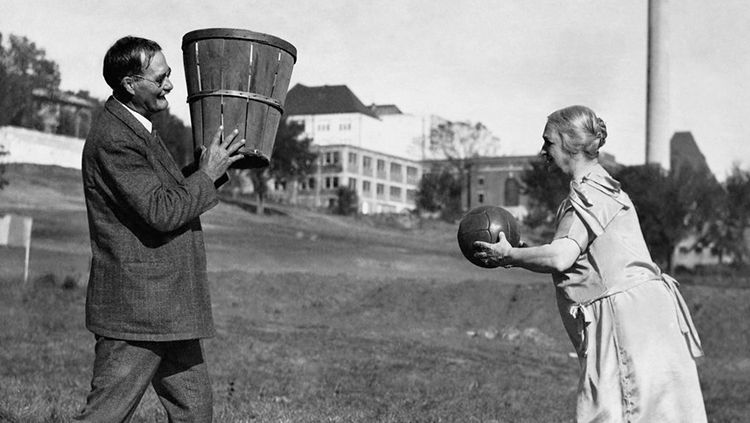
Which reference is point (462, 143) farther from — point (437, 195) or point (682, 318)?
point (682, 318)

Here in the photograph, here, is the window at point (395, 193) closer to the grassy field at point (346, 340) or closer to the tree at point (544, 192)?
the tree at point (544, 192)

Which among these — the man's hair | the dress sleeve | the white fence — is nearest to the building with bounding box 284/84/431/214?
the white fence

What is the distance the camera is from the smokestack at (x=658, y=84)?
238ft

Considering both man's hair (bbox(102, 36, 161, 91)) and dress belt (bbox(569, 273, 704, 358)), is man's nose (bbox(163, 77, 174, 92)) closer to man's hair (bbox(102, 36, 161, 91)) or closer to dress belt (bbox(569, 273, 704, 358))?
man's hair (bbox(102, 36, 161, 91))

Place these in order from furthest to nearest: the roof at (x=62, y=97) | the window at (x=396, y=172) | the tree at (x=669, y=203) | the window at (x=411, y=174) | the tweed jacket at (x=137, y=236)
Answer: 1. the window at (x=411, y=174)
2. the window at (x=396, y=172)
3. the roof at (x=62, y=97)
4. the tree at (x=669, y=203)
5. the tweed jacket at (x=137, y=236)

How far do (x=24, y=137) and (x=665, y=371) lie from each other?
2650 inches

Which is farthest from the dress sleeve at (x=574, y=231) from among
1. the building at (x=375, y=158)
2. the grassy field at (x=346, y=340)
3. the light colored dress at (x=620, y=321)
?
the building at (x=375, y=158)

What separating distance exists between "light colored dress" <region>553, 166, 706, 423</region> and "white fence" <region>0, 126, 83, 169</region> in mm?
63305

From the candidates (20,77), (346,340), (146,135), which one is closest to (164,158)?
(146,135)

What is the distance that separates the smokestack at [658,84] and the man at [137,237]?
231ft

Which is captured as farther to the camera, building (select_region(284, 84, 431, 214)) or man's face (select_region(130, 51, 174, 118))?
building (select_region(284, 84, 431, 214))

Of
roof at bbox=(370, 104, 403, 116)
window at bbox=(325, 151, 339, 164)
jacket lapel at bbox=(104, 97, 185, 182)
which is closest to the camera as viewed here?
jacket lapel at bbox=(104, 97, 185, 182)

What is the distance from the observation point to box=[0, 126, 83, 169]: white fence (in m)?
65.8

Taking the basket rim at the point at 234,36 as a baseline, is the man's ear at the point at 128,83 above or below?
below
